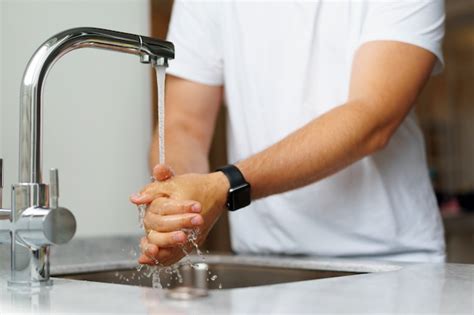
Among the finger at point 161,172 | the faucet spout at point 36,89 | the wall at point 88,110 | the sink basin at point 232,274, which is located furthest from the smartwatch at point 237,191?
the wall at point 88,110

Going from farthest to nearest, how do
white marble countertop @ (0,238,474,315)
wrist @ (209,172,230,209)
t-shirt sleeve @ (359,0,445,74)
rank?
t-shirt sleeve @ (359,0,445,74) < wrist @ (209,172,230,209) < white marble countertop @ (0,238,474,315)

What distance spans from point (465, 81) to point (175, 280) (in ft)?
19.4

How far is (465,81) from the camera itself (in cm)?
698

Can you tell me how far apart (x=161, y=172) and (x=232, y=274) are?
0.42 m

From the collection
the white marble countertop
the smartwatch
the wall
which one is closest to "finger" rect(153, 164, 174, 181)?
the smartwatch

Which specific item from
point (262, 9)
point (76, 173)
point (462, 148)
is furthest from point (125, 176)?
point (462, 148)

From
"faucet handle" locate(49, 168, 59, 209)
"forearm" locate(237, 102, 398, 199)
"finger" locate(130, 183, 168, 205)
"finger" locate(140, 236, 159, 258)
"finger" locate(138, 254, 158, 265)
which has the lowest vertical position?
"finger" locate(138, 254, 158, 265)

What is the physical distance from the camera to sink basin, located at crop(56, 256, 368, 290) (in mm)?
1420

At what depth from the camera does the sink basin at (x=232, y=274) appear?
1.42m

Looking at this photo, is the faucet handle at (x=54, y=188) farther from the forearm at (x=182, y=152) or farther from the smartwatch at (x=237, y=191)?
the forearm at (x=182, y=152)

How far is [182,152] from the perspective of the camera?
64.2 inches

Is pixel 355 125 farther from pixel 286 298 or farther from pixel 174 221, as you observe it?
pixel 286 298

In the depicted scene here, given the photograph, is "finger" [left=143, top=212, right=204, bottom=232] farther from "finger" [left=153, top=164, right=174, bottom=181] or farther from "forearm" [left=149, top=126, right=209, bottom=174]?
"forearm" [left=149, top=126, right=209, bottom=174]

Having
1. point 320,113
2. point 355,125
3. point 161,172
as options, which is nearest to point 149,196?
point 161,172
